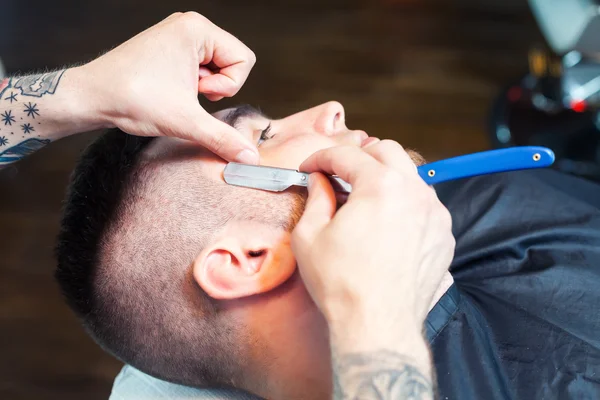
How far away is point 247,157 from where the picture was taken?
45.5 inches

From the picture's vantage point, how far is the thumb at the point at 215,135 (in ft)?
3.69

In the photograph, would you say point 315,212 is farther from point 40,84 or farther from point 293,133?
point 40,84

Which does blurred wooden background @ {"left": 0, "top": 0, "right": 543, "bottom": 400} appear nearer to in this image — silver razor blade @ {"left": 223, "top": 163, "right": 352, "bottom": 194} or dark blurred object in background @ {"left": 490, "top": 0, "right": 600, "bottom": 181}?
dark blurred object in background @ {"left": 490, "top": 0, "right": 600, "bottom": 181}

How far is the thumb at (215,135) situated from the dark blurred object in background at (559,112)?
177 cm

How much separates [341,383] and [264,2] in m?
2.90

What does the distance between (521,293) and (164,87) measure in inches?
36.6

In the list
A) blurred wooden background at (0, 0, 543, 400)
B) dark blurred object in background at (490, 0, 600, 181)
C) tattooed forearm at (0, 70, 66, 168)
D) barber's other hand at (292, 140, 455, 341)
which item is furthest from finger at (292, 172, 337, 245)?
dark blurred object in background at (490, 0, 600, 181)

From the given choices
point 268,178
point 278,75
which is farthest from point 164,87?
point 278,75

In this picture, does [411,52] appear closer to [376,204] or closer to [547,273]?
[547,273]

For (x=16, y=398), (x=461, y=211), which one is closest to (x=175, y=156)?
(x=461, y=211)

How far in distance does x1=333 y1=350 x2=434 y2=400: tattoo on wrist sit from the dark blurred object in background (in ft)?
5.96

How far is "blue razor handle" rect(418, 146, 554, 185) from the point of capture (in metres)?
1.01

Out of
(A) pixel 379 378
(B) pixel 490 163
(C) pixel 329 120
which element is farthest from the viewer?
(C) pixel 329 120

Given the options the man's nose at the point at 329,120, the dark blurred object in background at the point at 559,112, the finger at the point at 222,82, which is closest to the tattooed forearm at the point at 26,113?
the finger at the point at 222,82
